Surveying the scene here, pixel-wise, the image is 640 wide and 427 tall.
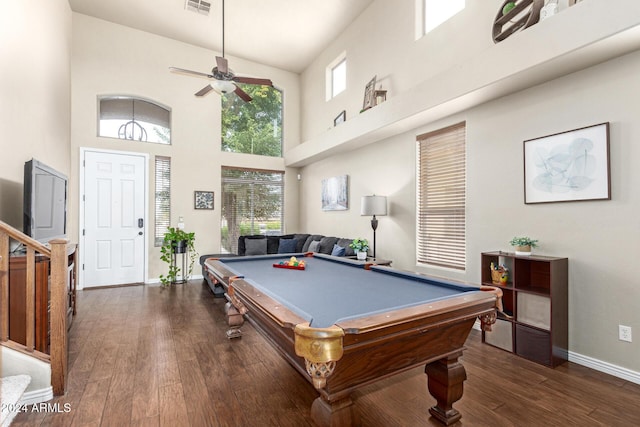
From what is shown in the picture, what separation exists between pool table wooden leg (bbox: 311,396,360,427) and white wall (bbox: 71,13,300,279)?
534cm

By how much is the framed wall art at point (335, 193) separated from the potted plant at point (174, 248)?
8.47ft

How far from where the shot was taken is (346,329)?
1.16m

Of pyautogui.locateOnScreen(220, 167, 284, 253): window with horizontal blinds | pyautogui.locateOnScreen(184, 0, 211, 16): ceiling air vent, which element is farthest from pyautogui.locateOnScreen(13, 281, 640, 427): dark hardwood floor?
pyautogui.locateOnScreen(184, 0, 211, 16): ceiling air vent

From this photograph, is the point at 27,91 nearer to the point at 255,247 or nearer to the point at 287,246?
the point at 255,247

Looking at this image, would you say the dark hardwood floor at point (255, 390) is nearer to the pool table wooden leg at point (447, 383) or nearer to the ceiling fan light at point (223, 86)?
the pool table wooden leg at point (447, 383)

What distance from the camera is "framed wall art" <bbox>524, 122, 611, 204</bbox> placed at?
242 cm

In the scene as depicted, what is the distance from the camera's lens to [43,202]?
298 cm

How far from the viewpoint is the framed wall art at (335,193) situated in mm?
5527

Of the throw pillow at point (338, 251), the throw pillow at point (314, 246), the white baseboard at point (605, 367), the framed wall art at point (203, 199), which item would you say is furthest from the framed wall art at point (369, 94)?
the white baseboard at point (605, 367)

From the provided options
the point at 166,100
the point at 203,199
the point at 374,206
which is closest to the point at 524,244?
the point at 374,206

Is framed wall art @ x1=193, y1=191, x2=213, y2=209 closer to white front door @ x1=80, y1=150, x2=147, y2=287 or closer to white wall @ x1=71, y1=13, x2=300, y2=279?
white wall @ x1=71, y1=13, x2=300, y2=279

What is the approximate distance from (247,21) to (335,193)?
3.29 meters

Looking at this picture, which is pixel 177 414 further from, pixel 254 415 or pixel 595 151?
pixel 595 151

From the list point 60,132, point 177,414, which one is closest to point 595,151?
point 177,414
